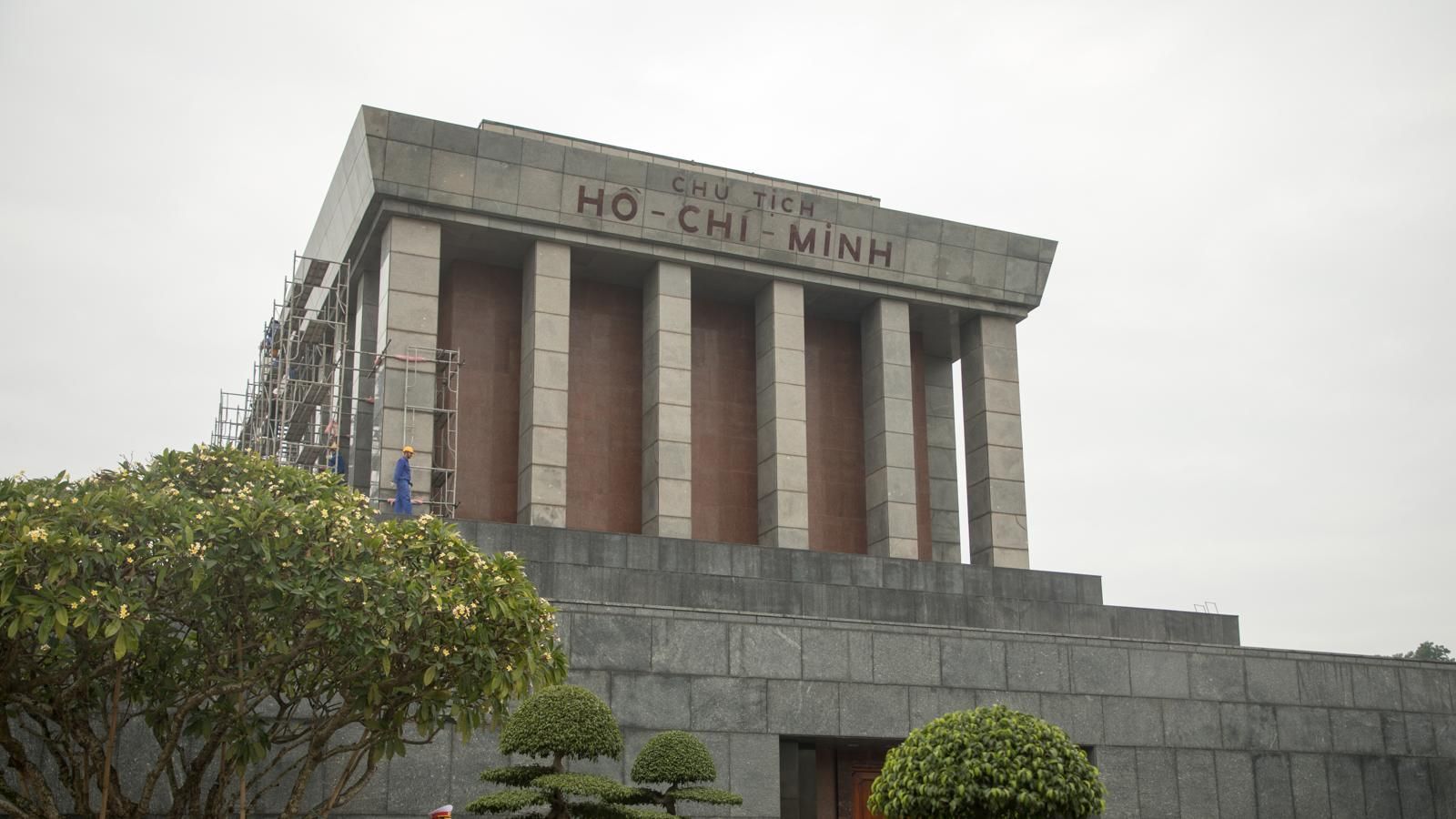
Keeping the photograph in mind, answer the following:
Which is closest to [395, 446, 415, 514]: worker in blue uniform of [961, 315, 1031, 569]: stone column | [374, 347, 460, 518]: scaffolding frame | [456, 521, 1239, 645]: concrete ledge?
[374, 347, 460, 518]: scaffolding frame

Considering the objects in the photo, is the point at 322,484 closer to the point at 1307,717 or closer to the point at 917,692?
the point at 917,692

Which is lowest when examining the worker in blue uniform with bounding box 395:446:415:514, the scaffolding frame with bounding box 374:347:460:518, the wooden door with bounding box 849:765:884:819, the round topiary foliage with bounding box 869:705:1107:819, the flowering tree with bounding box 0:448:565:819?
the wooden door with bounding box 849:765:884:819

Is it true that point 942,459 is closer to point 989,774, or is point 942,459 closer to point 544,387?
point 544,387

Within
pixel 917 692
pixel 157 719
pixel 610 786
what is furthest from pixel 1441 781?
pixel 157 719

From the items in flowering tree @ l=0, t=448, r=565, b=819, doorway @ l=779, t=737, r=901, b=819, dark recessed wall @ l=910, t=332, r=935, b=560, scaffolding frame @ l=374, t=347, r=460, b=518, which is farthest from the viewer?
dark recessed wall @ l=910, t=332, r=935, b=560

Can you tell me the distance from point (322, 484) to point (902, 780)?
5.81 metres

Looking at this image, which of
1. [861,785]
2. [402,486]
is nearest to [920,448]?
[402,486]

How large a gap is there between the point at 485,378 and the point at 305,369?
4955 millimetres

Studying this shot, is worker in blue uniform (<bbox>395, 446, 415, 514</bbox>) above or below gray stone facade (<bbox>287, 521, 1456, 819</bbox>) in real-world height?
above

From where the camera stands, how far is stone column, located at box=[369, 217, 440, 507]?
23609mm

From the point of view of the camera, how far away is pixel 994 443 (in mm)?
28125

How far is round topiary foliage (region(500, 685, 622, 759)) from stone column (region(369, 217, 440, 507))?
935 cm

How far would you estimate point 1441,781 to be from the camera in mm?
20719

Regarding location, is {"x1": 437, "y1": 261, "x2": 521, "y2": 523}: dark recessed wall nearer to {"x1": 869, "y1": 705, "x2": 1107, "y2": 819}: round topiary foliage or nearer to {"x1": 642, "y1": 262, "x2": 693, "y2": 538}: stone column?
{"x1": 642, "y1": 262, "x2": 693, "y2": 538}: stone column
